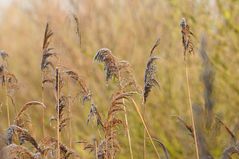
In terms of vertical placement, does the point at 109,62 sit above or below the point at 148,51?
below

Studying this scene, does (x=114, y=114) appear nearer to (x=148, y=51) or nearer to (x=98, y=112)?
(x=98, y=112)

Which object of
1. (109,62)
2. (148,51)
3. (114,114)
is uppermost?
(148,51)

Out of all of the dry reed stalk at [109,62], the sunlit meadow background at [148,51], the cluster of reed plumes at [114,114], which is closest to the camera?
the cluster of reed plumes at [114,114]

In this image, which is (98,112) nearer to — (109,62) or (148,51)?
(109,62)

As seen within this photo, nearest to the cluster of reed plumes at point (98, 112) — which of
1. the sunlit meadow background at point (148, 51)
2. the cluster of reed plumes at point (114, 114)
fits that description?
the cluster of reed plumes at point (114, 114)

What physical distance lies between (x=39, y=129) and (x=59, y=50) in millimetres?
10774

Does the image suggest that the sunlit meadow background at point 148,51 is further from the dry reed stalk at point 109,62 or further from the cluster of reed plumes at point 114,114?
the dry reed stalk at point 109,62

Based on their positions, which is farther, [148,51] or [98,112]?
[148,51]

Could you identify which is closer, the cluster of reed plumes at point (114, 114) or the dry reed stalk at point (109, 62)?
the cluster of reed plumes at point (114, 114)

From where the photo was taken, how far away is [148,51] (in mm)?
12836

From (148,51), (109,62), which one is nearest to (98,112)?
(109,62)

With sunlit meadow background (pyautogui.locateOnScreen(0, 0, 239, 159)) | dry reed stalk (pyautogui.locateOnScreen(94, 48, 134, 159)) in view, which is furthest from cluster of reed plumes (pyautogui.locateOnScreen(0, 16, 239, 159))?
sunlit meadow background (pyautogui.locateOnScreen(0, 0, 239, 159))

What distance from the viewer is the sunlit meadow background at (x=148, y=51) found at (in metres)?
10.5

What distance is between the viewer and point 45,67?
405 centimetres
